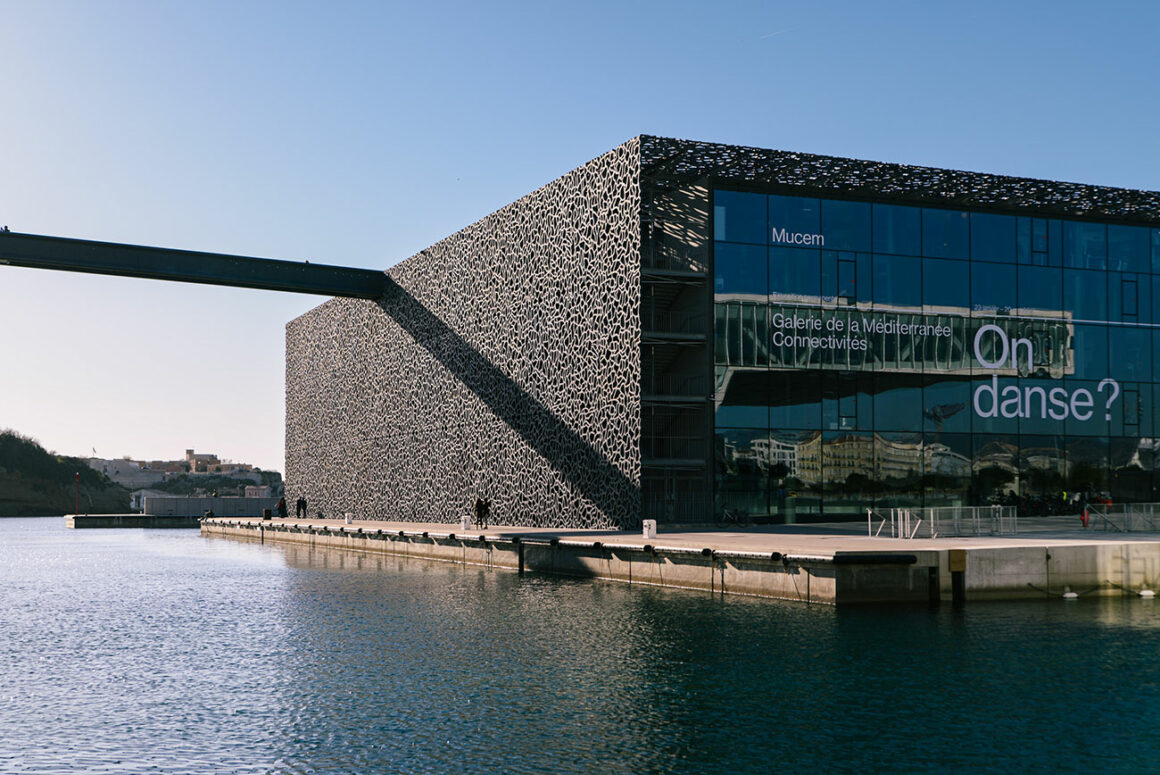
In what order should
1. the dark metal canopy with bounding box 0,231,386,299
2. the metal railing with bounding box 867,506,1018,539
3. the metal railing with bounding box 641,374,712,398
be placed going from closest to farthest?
1. the metal railing with bounding box 867,506,1018,539
2. the metal railing with bounding box 641,374,712,398
3. the dark metal canopy with bounding box 0,231,386,299

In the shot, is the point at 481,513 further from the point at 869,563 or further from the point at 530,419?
the point at 869,563

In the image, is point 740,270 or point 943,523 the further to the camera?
point 740,270

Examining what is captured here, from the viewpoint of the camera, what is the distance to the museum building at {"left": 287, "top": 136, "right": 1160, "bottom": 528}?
43.4 metres

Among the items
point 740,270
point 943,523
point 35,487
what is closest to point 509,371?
point 740,270

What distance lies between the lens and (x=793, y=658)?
20.4m

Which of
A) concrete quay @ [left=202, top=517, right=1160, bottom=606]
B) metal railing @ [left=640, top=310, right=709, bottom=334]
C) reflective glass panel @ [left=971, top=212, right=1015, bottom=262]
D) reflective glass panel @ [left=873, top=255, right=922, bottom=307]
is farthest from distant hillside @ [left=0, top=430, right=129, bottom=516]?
concrete quay @ [left=202, top=517, right=1160, bottom=606]

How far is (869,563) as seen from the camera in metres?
26.9

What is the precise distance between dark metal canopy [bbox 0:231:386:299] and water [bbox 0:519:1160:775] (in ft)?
86.8

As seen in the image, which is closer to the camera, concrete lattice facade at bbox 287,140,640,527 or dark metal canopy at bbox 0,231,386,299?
concrete lattice facade at bbox 287,140,640,527

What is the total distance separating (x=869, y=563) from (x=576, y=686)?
1094cm

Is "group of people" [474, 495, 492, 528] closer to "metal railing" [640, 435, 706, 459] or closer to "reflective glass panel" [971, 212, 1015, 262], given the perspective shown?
"metal railing" [640, 435, 706, 459]

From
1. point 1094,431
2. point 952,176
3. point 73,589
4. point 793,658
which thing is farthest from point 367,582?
point 1094,431

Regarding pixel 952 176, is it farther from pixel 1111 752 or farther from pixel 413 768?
pixel 413 768

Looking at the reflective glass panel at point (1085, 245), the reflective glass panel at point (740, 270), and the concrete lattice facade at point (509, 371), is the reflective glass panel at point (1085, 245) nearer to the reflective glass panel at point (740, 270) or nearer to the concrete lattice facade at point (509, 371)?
the reflective glass panel at point (740, 270)
